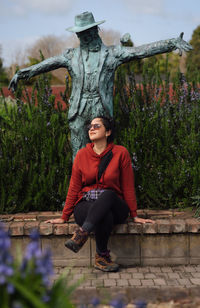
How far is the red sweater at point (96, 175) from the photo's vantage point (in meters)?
3.80

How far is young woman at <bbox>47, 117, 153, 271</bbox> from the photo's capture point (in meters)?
3.70

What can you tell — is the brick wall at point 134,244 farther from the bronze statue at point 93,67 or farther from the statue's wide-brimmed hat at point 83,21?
the statue's wide-brimmed hat at point 83,21

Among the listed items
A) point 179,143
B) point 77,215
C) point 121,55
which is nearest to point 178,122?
point 179,143

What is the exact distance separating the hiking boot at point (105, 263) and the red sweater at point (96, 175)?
0.43 metres

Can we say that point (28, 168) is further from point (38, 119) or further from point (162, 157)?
point (162, 157)

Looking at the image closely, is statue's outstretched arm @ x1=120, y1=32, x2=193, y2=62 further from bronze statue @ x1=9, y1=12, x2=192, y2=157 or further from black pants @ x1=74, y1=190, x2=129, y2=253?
black pants @ x1=74, y1=190, x2=129, y2=253

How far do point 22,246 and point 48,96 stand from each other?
1.97 meters

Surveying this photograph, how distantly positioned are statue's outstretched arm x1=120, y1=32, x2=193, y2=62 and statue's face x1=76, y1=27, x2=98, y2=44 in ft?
1.15

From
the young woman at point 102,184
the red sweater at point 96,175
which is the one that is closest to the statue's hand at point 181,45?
the young woman at point 102,184

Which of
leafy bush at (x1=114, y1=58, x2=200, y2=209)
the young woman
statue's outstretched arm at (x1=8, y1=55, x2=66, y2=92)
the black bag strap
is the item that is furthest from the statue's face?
the black bag strap

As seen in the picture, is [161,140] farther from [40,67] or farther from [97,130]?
[40,67]

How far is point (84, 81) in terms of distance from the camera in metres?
4.25

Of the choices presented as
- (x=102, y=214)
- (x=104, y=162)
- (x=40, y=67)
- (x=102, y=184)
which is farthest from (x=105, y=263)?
(x=40, y=67)

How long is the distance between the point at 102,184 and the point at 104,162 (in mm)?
191
